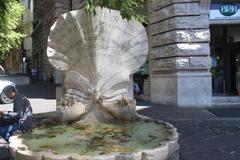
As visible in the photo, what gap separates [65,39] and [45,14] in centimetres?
2810

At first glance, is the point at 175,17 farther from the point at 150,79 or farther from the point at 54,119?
the point at 54,119

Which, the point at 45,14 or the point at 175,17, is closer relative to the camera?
the point at 175,17

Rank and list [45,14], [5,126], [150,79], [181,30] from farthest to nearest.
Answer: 1. [45,14]
2. [150,79]
3. [181,30]
4. [5,126]

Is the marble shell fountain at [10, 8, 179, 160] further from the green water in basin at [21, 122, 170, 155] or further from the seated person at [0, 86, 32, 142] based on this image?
the seated person at [0, 86, 32, 142]

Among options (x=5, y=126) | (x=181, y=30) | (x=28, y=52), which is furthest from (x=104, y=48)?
(x=28, y=52)

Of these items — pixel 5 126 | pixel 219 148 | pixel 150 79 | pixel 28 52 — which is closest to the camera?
pixel 5 126

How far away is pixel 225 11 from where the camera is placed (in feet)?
54.0

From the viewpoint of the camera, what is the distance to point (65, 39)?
291 inches

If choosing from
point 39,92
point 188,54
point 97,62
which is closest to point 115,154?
point 97,62

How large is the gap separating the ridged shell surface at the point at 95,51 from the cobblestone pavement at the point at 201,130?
162 cm

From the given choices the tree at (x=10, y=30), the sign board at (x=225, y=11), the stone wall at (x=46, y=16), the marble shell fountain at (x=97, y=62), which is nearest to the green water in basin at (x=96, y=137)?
the marble shell fountain at (x=97, y=62)

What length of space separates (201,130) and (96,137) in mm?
4564

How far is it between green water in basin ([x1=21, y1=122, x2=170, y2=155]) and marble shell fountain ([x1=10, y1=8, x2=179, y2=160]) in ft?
0.73

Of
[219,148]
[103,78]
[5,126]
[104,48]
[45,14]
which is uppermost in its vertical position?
[45,14]
